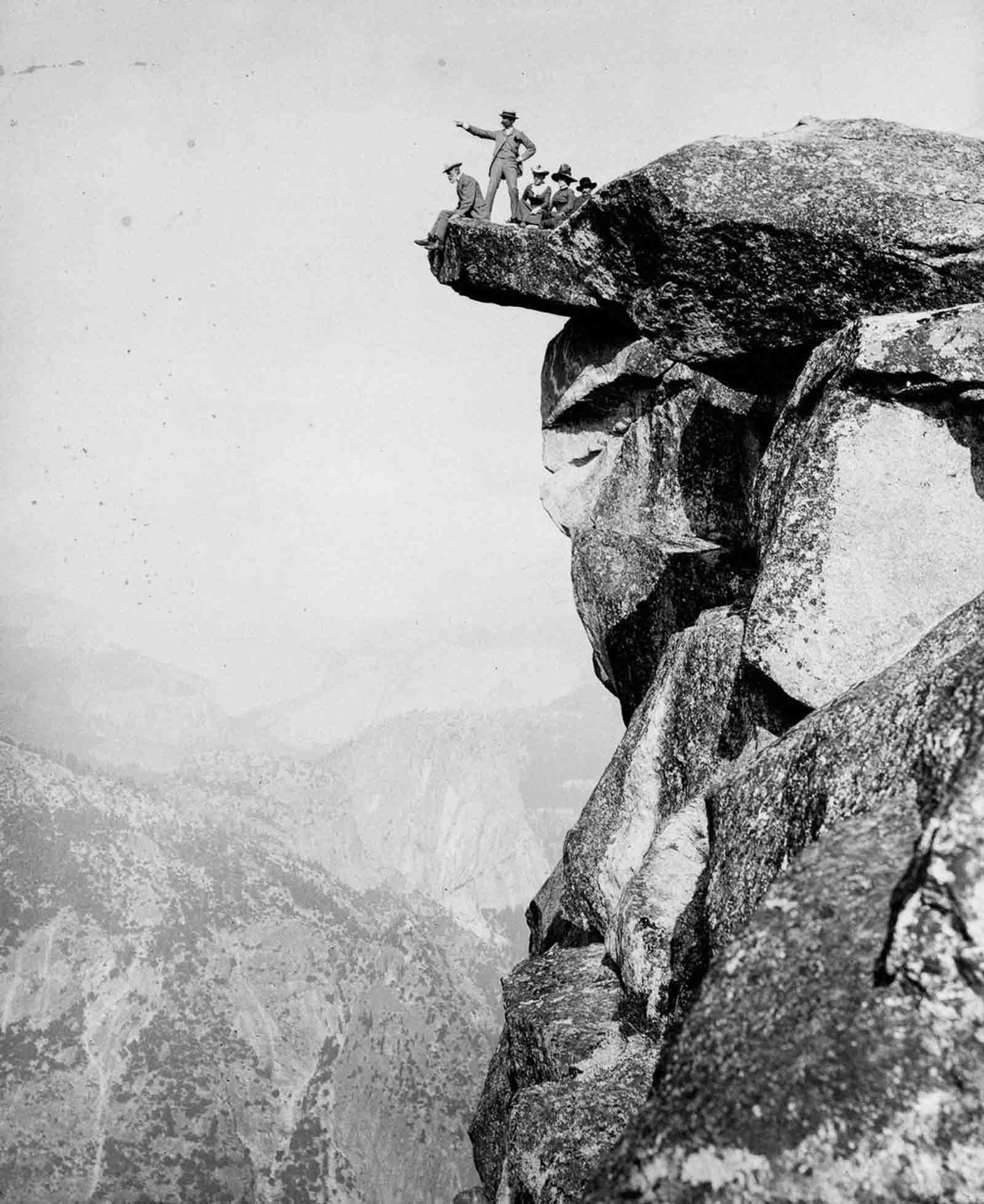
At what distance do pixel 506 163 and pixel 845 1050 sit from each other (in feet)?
80.9

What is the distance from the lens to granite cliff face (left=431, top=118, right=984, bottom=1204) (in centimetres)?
564

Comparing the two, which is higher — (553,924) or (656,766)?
(656,766)

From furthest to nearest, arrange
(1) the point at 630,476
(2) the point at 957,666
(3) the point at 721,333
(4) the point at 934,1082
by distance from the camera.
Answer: (1) the point at 630,476 → (3) the point at 721,333 → (2) the point at 957,666 → (4) the point at 934,1082

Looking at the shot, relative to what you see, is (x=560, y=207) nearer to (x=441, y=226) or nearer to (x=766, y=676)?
(x=441, y=226)

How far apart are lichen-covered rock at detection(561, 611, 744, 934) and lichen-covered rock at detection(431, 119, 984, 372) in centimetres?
564

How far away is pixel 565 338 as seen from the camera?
82.8 feet

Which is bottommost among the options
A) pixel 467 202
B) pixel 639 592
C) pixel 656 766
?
pixel 656 766

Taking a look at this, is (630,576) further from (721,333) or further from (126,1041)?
(126,1041)

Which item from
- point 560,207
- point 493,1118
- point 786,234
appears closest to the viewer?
point 786,234

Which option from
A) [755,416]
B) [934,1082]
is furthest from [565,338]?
[934,1082]

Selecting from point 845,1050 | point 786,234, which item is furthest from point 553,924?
point 845,1050

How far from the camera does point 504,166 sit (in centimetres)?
→ 2569

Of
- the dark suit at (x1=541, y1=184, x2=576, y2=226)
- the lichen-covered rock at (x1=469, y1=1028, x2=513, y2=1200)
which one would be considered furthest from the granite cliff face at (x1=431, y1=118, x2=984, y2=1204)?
the dark suit at (x1=541, y1=184, x2=576, y2=226)

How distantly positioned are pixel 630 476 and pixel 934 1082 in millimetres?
18636
